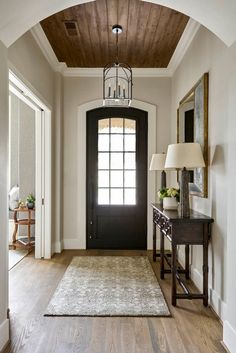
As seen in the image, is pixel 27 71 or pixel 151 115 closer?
pixel 27 71


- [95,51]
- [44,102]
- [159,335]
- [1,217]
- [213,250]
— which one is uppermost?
[95,51]

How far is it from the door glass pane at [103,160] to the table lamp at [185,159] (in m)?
2.46

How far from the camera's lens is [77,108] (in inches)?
229

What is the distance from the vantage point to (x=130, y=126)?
588cm

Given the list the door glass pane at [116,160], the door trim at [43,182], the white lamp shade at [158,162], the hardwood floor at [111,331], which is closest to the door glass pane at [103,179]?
the door glass pane at [116,160]

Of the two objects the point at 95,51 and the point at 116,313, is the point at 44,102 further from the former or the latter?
the point at 116,313

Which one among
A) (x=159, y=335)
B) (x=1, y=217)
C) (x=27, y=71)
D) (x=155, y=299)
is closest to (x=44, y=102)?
(x=27, y=71)

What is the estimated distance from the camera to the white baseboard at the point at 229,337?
2.38m

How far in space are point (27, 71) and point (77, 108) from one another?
204 centimetres

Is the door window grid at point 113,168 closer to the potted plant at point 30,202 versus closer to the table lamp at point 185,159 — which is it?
the potted plant at point 30,202

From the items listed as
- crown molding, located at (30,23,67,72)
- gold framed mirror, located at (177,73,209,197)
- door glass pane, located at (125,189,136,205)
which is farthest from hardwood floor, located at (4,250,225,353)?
crown molding, located at (30,23,67,72)

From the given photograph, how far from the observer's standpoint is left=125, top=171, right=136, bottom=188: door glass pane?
5.87 metres

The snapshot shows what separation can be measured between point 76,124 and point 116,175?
3.72 feet

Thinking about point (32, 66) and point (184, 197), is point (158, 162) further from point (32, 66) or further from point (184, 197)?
point (32, 66)
